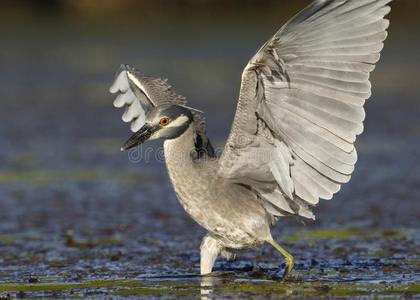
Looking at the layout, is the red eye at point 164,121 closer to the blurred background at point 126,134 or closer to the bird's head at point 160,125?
the bird's head at point 160,125

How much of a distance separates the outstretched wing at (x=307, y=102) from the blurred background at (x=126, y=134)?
4.57 feet

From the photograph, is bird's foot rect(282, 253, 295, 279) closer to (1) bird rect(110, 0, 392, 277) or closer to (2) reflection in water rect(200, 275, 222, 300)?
(1) bird rect(110, 0, 392, 277)

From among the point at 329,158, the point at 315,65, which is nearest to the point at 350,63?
the point at 315,65

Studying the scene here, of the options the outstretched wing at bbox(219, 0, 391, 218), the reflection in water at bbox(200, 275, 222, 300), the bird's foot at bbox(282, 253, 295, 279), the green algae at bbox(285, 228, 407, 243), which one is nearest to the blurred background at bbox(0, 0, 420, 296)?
the green algae at bbox(285, 228, 407, 243)

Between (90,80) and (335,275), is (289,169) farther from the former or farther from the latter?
(90,80)

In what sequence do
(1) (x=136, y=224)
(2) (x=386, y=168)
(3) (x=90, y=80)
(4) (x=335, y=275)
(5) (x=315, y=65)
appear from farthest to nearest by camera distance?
(3) (x=90, y=80) → (2) (x=386, y=168) → (1) (x=136, y=224) → (4) (x=335, y=275) → (5) (x=315, y=65)

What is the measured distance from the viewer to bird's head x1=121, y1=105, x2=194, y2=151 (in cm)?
788

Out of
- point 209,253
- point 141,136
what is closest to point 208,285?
point 209,253

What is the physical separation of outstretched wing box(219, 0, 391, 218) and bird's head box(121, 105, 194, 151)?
47 centimetres

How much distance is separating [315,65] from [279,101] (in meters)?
0.38

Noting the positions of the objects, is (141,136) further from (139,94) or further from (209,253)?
(139,94)

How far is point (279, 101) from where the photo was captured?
7.37 m

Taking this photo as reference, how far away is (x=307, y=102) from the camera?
7.48m

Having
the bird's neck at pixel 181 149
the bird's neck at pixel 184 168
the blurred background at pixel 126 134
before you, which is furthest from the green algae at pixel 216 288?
the bird's neck at pixel 181 149
